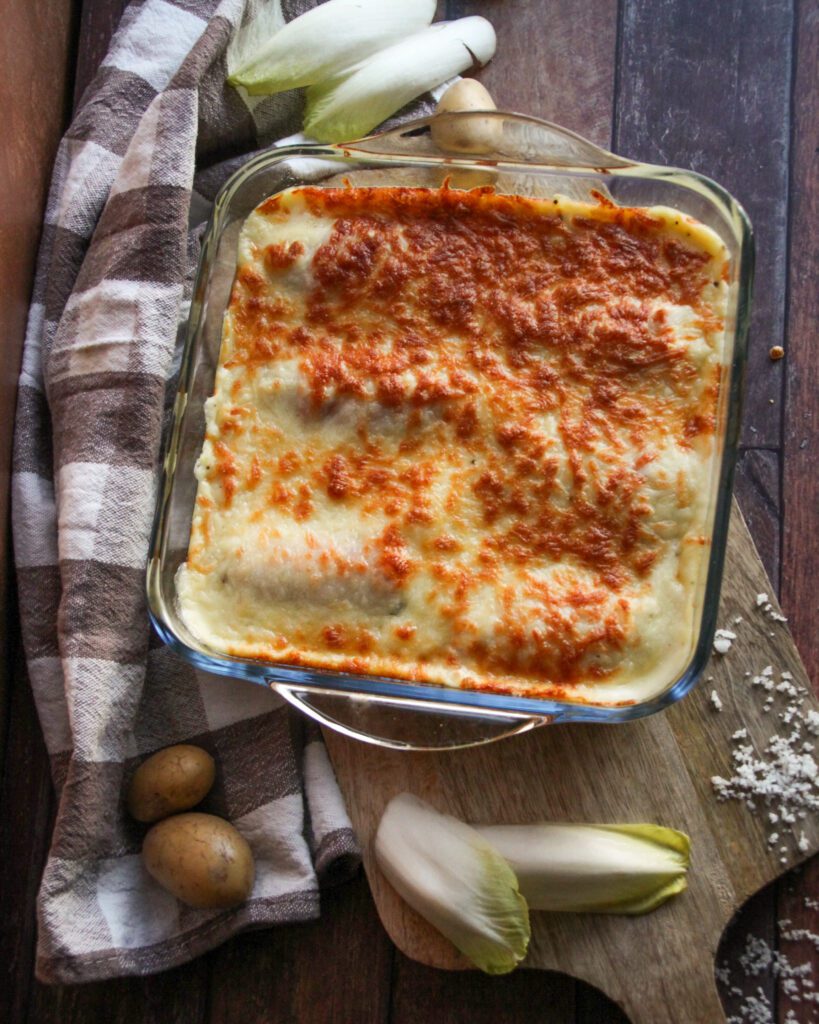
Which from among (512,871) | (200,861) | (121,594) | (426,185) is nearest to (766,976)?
(512,871)

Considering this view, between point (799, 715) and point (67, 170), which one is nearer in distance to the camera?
point (799, 715)

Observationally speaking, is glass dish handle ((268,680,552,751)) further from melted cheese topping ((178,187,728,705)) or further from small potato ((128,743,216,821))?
small potato ((128,743,216,821))

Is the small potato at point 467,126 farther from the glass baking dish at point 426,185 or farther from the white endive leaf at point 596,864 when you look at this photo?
the white endive leaf at point 596,864

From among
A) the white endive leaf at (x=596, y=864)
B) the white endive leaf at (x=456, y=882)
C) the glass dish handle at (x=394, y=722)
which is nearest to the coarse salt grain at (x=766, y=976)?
the white endive leaf at (x=596, y=864)

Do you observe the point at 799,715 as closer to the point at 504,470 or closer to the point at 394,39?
the point at 504,470

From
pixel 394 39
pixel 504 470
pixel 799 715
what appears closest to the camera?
pixel 504 470

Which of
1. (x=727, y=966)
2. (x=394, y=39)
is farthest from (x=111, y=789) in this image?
(x=394, y=39)
